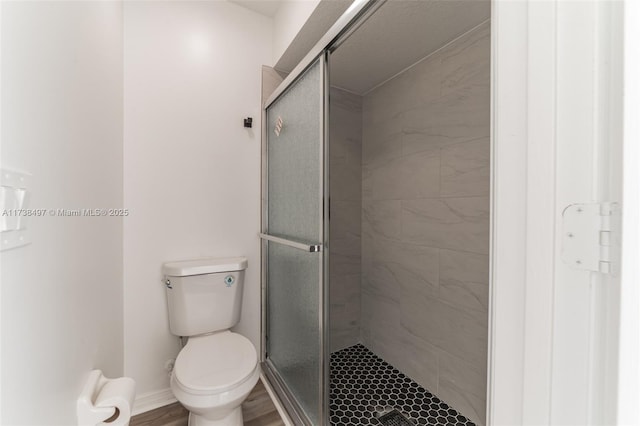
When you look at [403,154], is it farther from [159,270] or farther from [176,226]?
[159,270]

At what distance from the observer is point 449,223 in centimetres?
168

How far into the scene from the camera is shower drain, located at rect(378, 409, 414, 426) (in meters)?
1.50

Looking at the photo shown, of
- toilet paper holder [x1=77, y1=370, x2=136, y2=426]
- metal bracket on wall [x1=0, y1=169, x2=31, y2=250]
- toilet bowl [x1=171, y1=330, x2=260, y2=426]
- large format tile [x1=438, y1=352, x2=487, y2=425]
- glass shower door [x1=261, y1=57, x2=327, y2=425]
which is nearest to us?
metal bracket on wall [x1=0, y1=169, x2=31, y2=250]

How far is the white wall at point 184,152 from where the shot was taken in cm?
156

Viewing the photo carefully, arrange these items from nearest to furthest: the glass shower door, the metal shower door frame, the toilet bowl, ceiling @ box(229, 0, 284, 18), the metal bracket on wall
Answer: the metal bracket on wall → the metal shower door frame → the toilet bowl → the glass shower door → ceiling @ box(229, 0, 284, 18)

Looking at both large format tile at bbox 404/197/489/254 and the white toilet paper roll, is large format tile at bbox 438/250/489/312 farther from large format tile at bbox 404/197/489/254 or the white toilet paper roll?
the white toilet paper roll

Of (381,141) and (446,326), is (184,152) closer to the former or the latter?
(381,141)

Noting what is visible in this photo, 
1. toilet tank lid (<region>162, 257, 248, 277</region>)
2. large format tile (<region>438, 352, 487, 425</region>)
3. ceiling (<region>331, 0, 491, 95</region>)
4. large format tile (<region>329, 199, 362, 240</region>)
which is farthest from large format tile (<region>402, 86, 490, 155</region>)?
toilet tank lid (<region>162, 257, 248, 277</region>)

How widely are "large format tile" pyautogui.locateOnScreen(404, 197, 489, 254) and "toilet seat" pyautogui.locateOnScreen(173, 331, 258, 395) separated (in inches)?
49.3

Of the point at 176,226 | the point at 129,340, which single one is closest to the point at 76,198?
the point at 176,226

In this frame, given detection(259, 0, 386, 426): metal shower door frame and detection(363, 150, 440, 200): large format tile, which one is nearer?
detection(259, 0, 386, 426): metal shower door frame

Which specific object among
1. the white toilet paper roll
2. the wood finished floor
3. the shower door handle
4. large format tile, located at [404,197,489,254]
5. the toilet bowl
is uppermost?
large format tile, located at [404,197,489,254]

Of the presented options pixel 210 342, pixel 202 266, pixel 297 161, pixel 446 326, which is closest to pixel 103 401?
pixel 210 342

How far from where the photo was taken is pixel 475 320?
5.01 feet
